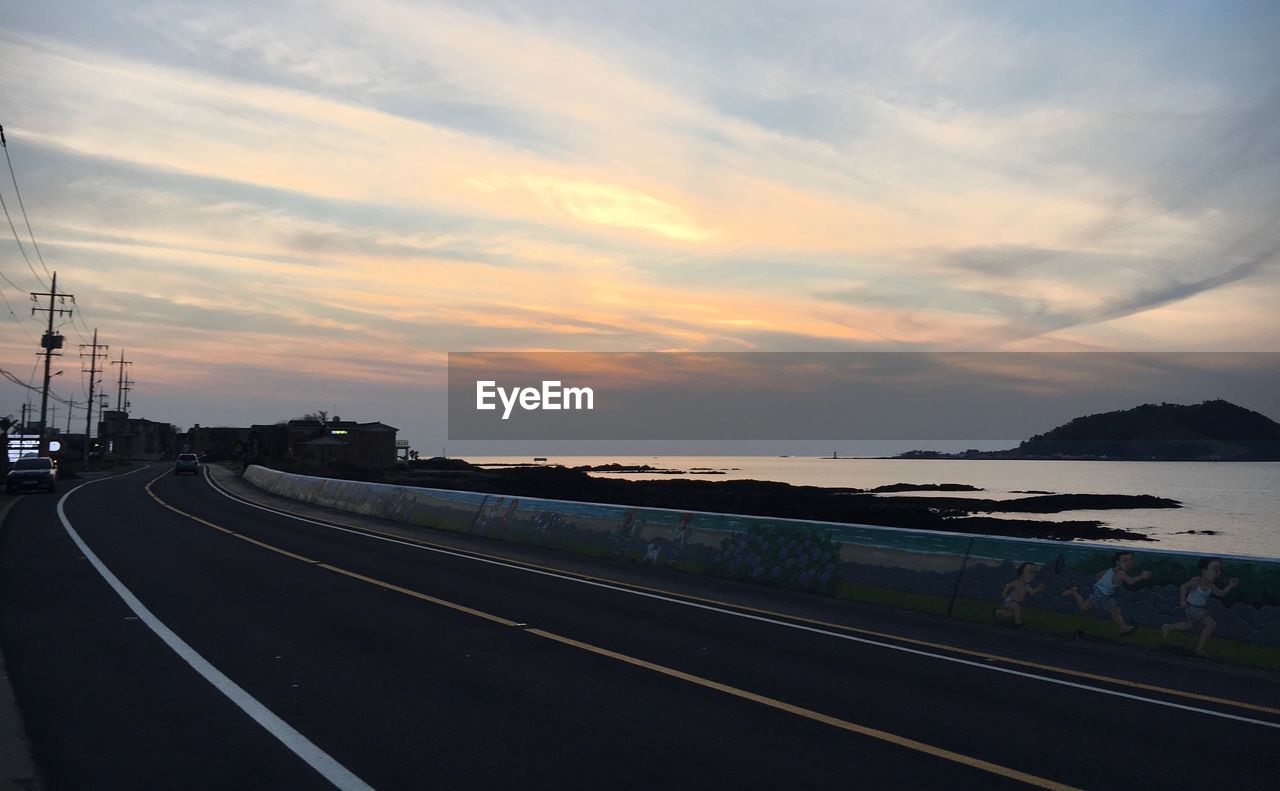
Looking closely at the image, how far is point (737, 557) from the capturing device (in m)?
17.2

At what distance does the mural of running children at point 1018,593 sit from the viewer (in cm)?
1248

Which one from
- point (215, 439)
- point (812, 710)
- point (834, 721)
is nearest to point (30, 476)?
point (812, 710)

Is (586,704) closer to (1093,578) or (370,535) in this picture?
(1093,578)

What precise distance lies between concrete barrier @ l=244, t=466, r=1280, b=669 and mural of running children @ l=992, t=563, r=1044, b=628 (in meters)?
0.01

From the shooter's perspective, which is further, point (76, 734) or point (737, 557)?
point (737, 557)

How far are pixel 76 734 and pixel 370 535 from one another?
1865cm

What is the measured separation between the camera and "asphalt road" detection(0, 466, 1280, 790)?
653 cm

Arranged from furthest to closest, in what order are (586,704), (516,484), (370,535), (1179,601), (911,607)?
1. (516,484)
2. (370,535)
3. (911,607)
4. (1179,601)
5. (586,704)

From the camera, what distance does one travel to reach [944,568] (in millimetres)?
13750

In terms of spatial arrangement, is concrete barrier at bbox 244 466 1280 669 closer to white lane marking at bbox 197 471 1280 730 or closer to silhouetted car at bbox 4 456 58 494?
white lane marking at bbox 197 471 1280 730

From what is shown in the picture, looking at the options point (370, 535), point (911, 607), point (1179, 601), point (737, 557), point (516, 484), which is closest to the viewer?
point (1179, 601)

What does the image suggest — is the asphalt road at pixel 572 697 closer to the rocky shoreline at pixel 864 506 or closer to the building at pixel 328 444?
the rocky shoreline at pixel 864 506

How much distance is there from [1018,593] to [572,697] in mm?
6782

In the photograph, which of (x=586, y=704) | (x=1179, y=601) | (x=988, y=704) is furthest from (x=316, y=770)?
(x=1179, y=601)
